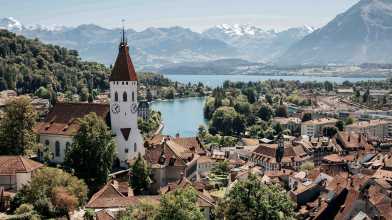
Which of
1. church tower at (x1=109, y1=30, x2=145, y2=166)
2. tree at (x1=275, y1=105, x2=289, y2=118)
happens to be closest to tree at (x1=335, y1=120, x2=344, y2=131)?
tree at (x1=275, y1=105, x2=289, y2=118)

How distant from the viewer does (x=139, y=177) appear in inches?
1446

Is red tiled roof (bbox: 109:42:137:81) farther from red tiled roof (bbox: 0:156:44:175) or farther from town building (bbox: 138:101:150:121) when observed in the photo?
town building (bbox: 138:101:150:121)

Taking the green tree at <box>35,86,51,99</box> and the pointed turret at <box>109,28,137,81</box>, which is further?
the green tree at <box>35,86,51,99</box>

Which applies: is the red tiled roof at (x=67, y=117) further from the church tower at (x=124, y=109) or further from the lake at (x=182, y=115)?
the lake at (x=182, y=115)

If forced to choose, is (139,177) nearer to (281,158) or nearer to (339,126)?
(281,158)

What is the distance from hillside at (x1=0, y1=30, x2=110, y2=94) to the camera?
97688mm

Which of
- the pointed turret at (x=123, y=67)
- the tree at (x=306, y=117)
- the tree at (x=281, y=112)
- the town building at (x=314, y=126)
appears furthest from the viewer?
the tree at (x=281, y=112)

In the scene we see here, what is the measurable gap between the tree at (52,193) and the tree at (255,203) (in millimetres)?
7718

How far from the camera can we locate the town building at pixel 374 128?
297 feet

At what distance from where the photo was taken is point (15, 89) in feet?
317

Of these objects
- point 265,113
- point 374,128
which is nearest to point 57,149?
point 374,128

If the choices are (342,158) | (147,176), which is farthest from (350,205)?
(342,158)

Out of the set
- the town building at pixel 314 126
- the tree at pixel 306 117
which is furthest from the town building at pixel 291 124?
the tree at pixel 306 117

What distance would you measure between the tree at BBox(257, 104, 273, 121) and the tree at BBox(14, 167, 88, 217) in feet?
251
